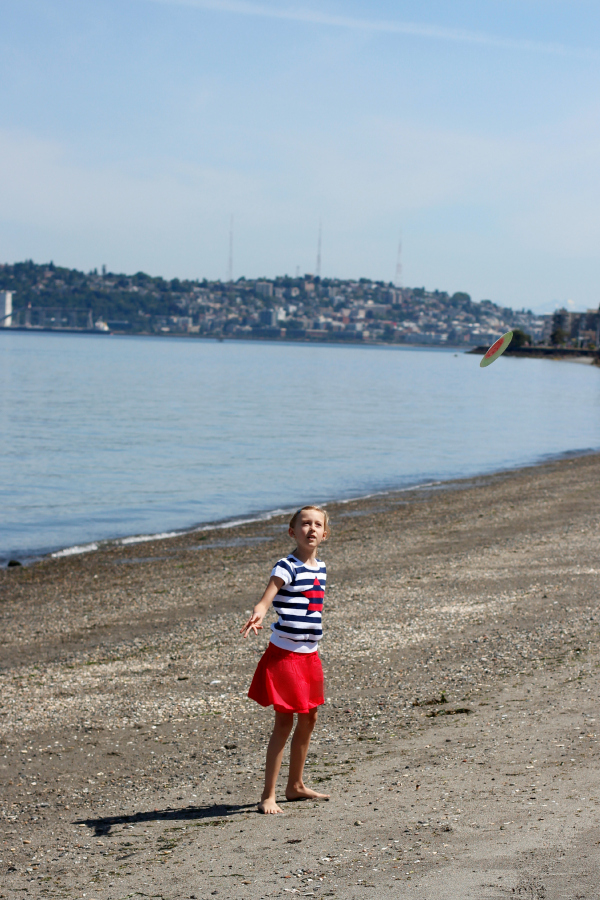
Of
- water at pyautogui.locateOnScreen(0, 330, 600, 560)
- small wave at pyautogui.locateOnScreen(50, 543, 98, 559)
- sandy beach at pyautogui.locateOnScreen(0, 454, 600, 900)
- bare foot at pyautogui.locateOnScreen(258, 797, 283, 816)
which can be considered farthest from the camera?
water at pyautogui.locateOnScreen(0, 330, 600, 560)

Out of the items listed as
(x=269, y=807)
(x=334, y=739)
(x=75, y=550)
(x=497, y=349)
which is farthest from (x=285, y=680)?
(x=75, y=550)

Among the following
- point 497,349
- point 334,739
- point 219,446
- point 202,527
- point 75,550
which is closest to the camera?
point 497,349

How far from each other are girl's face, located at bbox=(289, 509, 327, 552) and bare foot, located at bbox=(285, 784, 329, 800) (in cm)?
145

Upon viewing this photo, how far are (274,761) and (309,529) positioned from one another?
136 cm

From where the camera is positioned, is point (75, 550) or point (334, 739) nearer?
point (334, 739)

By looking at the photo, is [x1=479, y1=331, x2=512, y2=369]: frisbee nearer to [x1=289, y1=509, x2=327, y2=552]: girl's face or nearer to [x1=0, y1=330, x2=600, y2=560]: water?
[x1=289, y1=509, x2=327, y2=552]: girl's face

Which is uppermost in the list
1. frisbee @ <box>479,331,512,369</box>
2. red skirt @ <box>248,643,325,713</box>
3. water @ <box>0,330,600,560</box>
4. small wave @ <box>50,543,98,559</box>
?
frisbee @ <box>479,331,512,369</box>

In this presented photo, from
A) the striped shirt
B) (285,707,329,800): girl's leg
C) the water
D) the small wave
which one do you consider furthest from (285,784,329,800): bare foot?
the water

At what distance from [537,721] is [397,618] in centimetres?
384

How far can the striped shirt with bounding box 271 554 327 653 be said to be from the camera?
5.11 meters

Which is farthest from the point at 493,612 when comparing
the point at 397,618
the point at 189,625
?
the point at 189,625

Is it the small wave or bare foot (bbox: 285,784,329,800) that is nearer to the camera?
bare foot (bbox: 285,784,329,800)

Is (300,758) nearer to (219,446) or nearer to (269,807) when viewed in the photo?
(269,807)

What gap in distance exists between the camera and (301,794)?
5465mm
